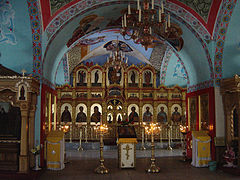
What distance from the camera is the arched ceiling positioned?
8227 millimetres

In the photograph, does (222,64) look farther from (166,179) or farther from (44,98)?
(44,98)

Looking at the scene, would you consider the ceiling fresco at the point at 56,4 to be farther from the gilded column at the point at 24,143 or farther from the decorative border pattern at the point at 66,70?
the decorative border pattern at the point at 66,70

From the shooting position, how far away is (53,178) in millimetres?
7355

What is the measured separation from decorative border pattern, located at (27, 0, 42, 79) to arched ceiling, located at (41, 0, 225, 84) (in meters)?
0.18

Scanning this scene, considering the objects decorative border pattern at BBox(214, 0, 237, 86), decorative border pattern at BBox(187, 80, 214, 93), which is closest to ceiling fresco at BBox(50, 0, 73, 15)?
decorative border pattern at BBox(214, 0, 237, 86)

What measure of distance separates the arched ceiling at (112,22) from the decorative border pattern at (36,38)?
0.18 meters

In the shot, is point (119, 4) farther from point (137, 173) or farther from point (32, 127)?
point (137, 173)

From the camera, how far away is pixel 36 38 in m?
8.16

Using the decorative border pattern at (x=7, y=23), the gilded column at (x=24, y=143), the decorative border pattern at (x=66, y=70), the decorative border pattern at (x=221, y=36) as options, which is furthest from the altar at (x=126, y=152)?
the decorative border pattern at (x=66, y=70)

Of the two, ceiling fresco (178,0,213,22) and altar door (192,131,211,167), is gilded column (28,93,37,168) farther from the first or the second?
ceiling fresco (178,0,213,22)

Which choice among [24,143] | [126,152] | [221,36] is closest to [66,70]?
[126,152]

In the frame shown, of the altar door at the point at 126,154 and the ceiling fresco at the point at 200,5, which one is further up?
the ceiling fresco at the point at 200,5

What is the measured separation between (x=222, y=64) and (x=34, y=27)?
20.7 ft

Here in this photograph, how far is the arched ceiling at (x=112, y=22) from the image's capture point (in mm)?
8227
